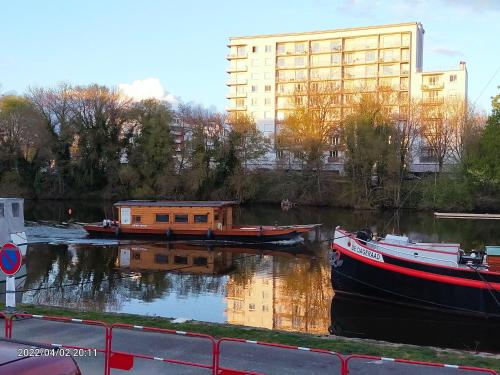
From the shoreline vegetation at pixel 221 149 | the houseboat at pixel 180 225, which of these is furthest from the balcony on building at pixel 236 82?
the houseboat at pixel 180 225

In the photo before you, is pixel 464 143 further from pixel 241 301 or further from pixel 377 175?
pixel 241 301

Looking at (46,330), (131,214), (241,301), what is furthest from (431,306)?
(131,214)

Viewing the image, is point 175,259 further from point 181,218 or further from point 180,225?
point 181,218

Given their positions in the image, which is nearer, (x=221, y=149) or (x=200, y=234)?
(x=200, y=234)

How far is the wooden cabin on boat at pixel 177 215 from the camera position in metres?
38.9

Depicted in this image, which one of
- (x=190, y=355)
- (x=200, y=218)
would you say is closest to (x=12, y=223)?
(x=190, y=355)

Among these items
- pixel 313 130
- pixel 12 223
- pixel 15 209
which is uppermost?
pixel 313 130

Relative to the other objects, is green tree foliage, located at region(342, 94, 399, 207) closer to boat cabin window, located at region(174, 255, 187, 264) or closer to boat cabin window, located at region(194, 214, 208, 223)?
boat cabin window, located at region(194, 214, 208, 223)

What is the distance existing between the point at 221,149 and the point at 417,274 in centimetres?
5806

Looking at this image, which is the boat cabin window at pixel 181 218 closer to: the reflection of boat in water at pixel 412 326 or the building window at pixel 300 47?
the reflection of boat in water at pixel 412 326

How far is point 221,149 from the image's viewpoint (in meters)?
75.7

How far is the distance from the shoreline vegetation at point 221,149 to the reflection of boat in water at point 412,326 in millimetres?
51308

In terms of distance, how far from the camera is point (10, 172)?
78750mm

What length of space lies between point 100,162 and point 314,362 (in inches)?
2935
